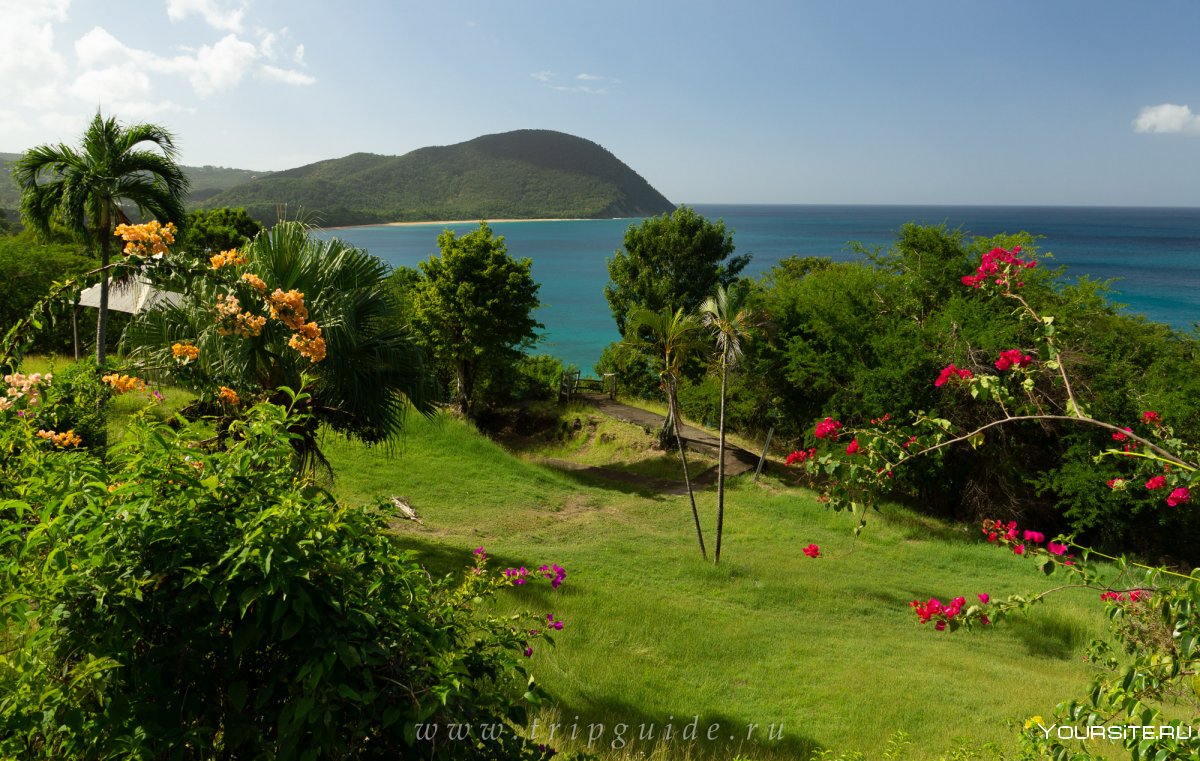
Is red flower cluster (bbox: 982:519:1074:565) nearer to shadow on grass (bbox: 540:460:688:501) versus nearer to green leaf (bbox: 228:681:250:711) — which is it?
green leaf (bbox: 228:681:250:711)

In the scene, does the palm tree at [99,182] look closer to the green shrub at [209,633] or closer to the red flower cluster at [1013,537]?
the green shrub at [209,633]

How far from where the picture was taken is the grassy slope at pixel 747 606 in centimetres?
695

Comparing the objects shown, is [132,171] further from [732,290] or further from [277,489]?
[732,290]

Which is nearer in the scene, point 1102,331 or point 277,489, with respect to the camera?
point 277,489

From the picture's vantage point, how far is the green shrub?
6.13ft

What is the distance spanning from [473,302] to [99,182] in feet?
44.4

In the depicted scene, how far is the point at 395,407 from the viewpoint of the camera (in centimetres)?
900

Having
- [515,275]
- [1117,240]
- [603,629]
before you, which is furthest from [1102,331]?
[1117,240]

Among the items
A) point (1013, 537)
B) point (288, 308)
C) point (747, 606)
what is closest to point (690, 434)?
point (747, 606)

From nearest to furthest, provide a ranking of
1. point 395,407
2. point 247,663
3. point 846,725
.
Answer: point 247,663 < point 846,725 < point 395,407

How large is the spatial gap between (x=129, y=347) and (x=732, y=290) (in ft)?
38.0

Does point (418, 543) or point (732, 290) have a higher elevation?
point (732, 290)

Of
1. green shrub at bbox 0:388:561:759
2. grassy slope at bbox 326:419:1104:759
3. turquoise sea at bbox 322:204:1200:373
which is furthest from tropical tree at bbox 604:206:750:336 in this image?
green shrub at bbox 0:388:561:759

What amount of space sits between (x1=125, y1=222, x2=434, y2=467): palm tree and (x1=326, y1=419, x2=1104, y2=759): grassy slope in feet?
8.65
